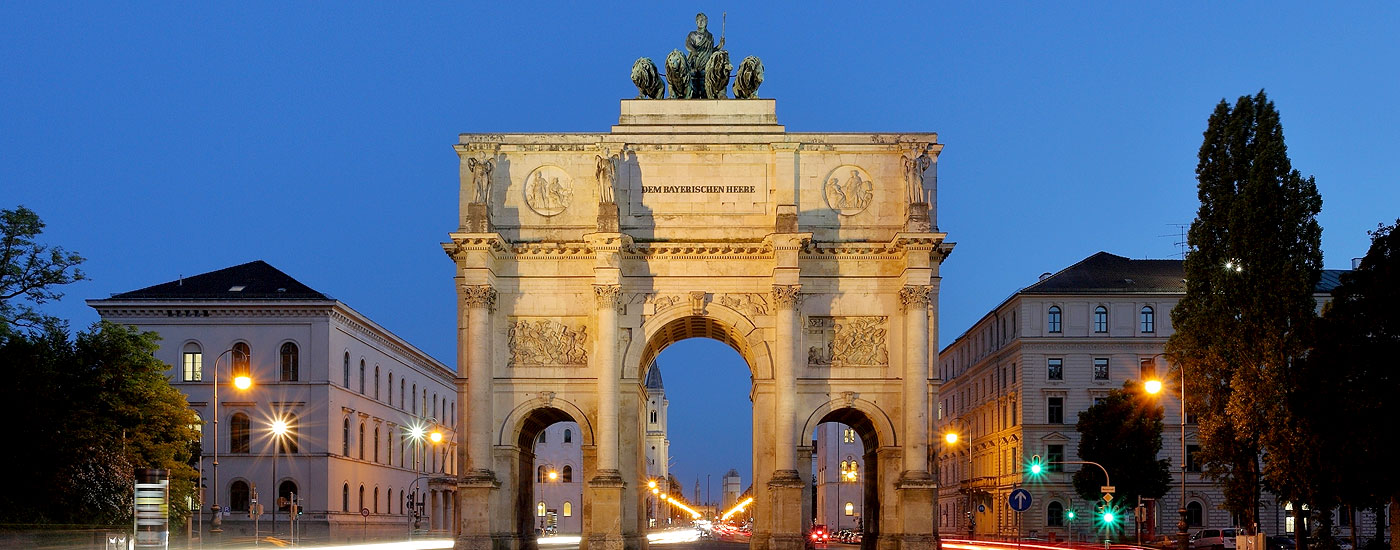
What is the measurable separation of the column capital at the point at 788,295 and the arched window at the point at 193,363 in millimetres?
34249

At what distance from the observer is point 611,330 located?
44781 mm

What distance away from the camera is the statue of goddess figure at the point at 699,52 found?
48500 mm

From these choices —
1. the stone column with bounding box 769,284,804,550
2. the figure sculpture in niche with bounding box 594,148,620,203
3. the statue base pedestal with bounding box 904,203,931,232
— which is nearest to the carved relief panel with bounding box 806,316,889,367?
the stone column with bounding box 769,284,804,550

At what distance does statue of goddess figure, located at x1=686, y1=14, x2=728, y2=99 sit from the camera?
159ft

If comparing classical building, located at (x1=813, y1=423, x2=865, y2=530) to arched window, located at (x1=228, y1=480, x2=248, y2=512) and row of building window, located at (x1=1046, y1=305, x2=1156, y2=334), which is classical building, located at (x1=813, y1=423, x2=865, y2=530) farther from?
arched window, located at (x1=228, y1=480, x2=248, y2=512)

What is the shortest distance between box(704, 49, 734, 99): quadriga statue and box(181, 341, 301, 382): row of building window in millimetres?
29149

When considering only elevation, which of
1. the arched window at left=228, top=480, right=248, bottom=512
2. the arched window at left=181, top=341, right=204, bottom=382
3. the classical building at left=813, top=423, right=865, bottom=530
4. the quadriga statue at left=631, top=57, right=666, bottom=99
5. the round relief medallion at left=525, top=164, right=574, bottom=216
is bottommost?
the classical building at left=813, top=423, right=865, bottom=530

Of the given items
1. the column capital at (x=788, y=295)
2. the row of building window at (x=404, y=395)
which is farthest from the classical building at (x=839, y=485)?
the column capital at (x=788, y=295)

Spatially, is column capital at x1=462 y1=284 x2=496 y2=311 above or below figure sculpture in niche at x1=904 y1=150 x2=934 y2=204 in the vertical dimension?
below

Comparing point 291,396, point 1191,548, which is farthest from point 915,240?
point 291,396

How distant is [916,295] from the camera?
44.8 metres

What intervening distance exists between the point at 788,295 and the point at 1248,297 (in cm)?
1308

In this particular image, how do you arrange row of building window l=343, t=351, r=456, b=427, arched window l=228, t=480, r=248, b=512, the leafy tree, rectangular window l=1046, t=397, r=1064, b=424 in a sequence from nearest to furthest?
1. the leafy tree
2. arched window l=228, t=480, r=248, b=512
3. row of building window l=343, t=351, r=456, b=427
4. rectangular window l=1046, t=397, r=1064, b=424

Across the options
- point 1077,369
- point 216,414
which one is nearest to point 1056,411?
point 1077,369
